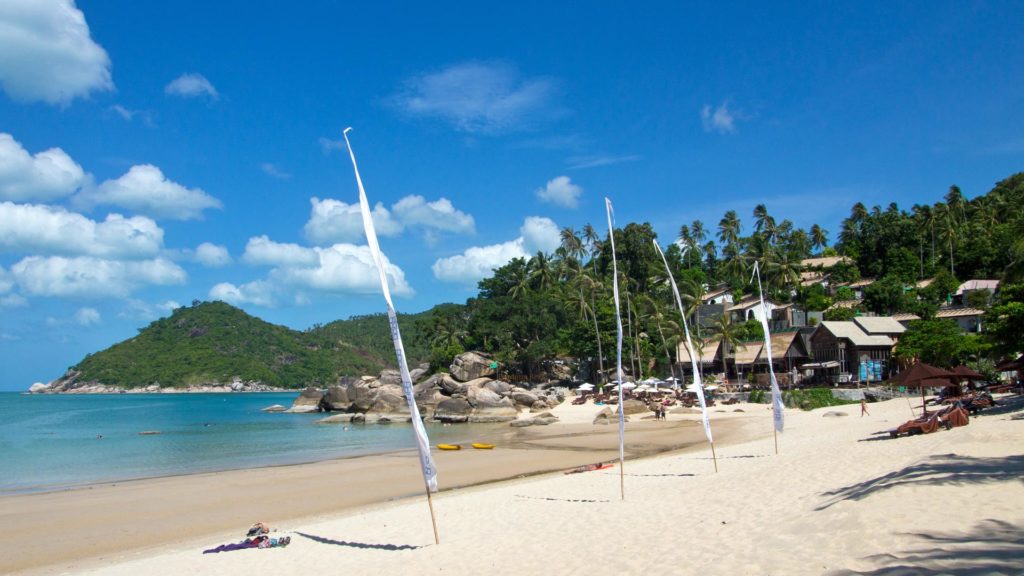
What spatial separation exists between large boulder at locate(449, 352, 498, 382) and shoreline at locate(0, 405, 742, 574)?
33113mm

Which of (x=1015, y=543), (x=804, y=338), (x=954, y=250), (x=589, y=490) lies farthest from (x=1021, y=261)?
(x=954, y=250)

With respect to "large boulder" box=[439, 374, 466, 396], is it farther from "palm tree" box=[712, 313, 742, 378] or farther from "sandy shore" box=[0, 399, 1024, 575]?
"sandy shore" box=[0, 399, 1024, 575]

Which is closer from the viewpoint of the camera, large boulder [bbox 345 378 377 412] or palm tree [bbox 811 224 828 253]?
large boulder [bbox 345 378 377 412]

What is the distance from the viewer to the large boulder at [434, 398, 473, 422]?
48.6m

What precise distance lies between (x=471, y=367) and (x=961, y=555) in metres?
59.2

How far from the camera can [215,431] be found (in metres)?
48.8

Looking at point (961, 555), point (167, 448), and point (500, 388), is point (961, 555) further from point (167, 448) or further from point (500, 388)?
point (500, 388)

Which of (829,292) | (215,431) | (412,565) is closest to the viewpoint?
(412,565)

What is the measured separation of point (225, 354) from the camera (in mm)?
151375

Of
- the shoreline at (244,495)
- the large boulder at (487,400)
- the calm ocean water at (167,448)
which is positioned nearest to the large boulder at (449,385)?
the large boulder at (487,400)

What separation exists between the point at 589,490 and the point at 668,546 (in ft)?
22.5

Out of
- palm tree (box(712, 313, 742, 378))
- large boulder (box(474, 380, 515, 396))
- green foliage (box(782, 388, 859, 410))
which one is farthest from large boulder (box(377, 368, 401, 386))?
green foliage (box(782, 388, 859, 410))

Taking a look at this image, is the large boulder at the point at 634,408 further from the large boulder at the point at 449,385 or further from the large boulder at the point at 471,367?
the large boulder at the point at 471,367

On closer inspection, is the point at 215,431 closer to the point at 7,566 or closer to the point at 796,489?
the point at 7,566
